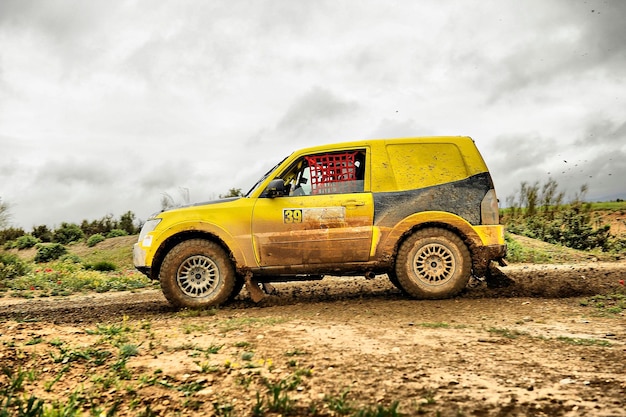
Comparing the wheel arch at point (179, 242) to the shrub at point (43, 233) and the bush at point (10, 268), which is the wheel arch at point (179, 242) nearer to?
the bush at point (10, 268)

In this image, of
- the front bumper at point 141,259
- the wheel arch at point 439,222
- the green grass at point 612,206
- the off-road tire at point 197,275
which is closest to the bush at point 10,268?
the front bumper at point 141,259

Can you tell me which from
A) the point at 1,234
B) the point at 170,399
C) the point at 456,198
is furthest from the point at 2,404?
the point at 1,234

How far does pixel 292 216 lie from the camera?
21.5 feet

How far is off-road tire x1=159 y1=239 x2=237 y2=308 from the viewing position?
6656mm

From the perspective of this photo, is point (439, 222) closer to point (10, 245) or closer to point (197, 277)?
point (197, 277)

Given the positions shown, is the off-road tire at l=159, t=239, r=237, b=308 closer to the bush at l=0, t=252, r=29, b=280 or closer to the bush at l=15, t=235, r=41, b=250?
the bush at l=0, t=252, r=29, b=280

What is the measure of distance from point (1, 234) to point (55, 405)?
26.5 metres

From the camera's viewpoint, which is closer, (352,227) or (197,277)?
(352,227)

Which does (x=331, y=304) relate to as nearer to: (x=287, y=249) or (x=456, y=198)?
(x=287, y=249)

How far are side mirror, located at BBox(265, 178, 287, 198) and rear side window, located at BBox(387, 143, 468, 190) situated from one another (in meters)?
1.54

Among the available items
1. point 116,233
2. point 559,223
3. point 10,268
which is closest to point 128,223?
point 116,233

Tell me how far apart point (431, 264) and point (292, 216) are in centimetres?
198

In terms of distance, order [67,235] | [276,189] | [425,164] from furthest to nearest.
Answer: [67,235]
[425,164]
[276,189]

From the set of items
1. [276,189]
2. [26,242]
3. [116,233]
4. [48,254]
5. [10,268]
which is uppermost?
[276,189]
